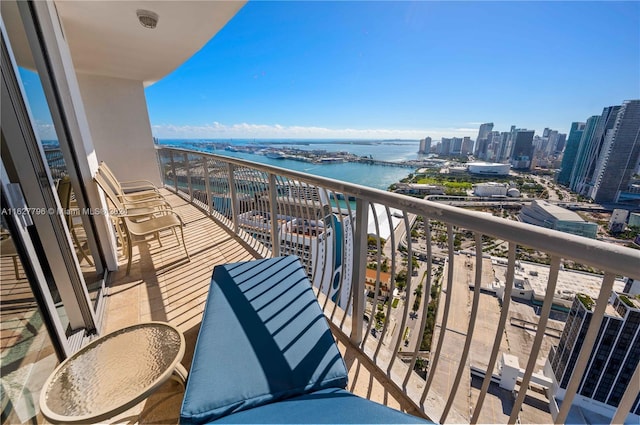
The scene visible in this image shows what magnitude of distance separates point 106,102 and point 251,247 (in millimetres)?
6285

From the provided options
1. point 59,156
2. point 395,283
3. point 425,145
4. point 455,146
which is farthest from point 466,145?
point 59,156

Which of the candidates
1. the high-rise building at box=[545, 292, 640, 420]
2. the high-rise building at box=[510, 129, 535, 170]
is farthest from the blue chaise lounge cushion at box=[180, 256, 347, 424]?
the high-rise building at box=[510, 129, 535, 170]

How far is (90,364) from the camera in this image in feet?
3.81

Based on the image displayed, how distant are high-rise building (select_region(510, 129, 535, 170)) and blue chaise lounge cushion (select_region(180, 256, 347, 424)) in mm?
11286

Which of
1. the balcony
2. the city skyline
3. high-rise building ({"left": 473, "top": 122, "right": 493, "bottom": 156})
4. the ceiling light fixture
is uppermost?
the city skyline

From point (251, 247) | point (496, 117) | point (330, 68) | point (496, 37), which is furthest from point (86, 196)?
point (496, 117)

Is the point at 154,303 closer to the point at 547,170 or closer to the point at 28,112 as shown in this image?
the point at 28,112

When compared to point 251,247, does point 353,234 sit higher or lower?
higher

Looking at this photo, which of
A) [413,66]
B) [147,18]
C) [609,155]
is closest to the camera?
[147,18]

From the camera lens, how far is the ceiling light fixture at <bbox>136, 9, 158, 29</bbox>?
3336 millimetres

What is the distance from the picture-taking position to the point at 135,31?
3912 millimetres

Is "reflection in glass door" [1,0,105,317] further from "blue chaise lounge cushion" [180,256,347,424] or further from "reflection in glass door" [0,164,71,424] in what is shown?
"blue chaise lounge cushion" [180,256,347,424]

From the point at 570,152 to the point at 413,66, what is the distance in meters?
9.23

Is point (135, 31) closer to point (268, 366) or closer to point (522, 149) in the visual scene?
point (268, 366)
